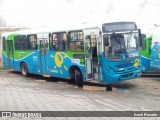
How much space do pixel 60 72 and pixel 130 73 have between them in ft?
11.0

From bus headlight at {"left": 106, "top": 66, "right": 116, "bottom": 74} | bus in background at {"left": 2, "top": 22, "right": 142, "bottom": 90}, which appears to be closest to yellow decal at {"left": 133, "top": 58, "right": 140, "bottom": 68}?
bus in background at {"left": 2, "top": 22, "right": 142, "bottom": 90}

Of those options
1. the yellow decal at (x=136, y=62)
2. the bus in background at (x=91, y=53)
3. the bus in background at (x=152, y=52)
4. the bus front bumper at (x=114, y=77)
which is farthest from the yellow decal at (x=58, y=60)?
the bus in background at (x=152, y=52)

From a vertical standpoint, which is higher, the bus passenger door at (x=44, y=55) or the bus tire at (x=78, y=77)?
the bus passenger door at (x=44, y=55)

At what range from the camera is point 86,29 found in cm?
1255

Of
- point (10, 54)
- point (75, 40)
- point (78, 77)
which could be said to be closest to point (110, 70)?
point (78, 77)

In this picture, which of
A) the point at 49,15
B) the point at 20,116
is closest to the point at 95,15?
the point at 49,15

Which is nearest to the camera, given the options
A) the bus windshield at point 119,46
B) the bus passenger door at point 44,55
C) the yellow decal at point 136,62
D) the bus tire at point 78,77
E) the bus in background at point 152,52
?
the bus windshield at point 119,46

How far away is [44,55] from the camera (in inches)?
608

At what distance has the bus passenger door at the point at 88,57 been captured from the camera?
12.4 m

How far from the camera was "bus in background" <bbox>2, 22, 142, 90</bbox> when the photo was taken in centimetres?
1180

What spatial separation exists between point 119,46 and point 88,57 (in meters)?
1.26

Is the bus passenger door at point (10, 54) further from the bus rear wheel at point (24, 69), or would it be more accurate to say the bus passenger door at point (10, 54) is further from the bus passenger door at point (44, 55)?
Answer: the bus passenger door at point (44, 55)

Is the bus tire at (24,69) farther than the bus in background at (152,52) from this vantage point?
Yes

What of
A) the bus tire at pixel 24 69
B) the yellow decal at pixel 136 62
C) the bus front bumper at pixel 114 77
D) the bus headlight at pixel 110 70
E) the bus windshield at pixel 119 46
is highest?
the bus windshield at pixel 119 46
